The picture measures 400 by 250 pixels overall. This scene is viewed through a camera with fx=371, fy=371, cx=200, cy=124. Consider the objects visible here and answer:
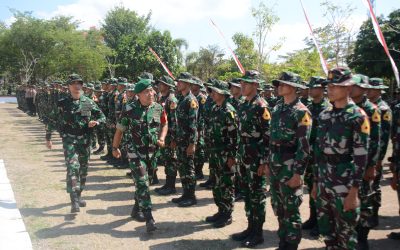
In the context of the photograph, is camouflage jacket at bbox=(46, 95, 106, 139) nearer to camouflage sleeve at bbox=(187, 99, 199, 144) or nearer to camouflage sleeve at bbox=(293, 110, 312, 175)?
camouflage sleeve at bbox=(187, 99, 199, 144)

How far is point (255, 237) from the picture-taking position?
4.86m

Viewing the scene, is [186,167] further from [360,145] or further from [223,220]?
[360,145]

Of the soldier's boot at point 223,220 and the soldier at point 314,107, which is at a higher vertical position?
the soldier at point 314,107

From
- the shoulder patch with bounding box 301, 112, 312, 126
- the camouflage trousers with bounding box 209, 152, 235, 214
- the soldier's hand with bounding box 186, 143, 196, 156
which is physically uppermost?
the shoulder patch with bounding box 301, 112, 312, 126

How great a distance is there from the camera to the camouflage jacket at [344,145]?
348 cm

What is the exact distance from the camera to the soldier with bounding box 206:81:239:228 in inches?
215

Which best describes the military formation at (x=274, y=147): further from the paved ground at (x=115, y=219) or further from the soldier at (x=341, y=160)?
the paved ground at (x=115, y=219)

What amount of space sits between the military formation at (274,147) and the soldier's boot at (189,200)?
0.06ft

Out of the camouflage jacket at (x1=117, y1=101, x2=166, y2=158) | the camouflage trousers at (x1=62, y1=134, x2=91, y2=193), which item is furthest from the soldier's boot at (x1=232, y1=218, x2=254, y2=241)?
the camouflage trousers at (x1=62, y1=134, x2=91, y2=193)

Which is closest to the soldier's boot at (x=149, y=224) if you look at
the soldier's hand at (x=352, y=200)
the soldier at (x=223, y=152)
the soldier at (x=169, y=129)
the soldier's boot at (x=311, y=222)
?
the soldier at (x=223, y=152)

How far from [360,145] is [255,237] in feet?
6.72

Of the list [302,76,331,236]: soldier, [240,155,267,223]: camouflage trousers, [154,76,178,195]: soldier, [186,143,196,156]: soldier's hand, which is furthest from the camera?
[154,76,178,195]: soldier

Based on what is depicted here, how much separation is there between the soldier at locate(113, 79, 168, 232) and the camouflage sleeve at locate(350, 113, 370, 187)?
9.14 ft

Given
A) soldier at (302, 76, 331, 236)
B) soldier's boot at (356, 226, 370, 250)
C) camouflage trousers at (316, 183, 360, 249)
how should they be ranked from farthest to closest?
soldier at (302, 76, 331, 236), soldier's boot at (356, 226, 370, 250), camouflage trousers at (316, 183, 360, 249)
